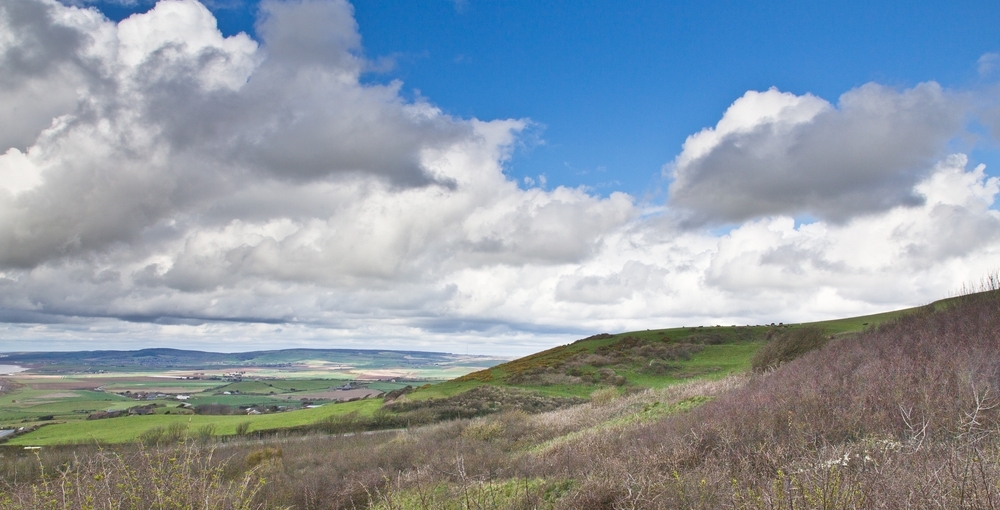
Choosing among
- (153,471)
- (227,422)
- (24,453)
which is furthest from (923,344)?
(24,453)

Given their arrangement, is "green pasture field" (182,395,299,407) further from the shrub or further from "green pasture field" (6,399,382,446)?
the shrub

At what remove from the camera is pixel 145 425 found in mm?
38438

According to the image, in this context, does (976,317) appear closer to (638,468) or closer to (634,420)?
(634,420)

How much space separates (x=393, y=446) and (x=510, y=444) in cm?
548

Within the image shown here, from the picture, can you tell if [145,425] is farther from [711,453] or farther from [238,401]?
[238,401]

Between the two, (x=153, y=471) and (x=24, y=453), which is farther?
(x=24, y=453)

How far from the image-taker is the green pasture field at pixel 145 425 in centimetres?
3519

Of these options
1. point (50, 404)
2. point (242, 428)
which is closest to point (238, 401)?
point (50, 404)

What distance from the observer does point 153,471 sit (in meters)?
7.49

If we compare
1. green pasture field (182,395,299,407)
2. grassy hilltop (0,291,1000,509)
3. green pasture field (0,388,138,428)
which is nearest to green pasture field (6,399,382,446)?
grassy hilltop (0,291,1000,509)

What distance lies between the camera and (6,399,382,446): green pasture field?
35188 millimetres

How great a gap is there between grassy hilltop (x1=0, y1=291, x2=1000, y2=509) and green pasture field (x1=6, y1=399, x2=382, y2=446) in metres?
5.67

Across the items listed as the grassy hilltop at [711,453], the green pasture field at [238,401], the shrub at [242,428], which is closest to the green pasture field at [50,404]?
the green pasture field at [238,401]

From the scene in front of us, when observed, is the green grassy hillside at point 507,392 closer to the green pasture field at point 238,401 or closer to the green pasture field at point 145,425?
the green pasture field at point 145,425
